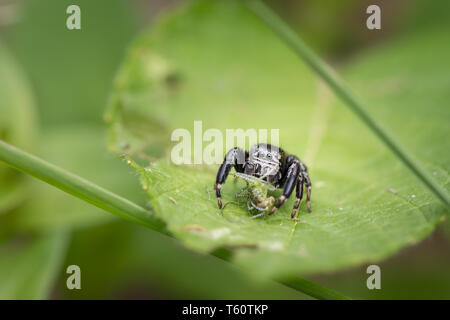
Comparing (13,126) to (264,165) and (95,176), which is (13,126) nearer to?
(95,176)

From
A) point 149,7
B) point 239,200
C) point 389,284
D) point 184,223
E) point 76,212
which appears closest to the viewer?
point 184,223

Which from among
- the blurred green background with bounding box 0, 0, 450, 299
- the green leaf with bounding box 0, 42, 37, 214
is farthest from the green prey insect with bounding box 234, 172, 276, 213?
the green leaf with bounding box 0, 42, 37, 214

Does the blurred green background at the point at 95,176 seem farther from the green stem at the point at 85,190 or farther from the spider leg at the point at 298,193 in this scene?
the green stem at the point at 85,190

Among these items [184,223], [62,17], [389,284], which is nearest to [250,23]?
[62,17]

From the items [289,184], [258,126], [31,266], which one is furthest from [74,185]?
[258,126]

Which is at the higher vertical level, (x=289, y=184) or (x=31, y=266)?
(x=289, y=184)

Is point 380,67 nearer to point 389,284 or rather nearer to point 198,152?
point 389,284
